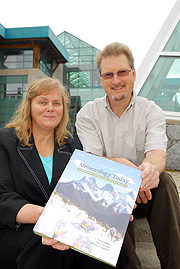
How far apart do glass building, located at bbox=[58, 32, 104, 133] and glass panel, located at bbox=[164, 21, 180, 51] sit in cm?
1060

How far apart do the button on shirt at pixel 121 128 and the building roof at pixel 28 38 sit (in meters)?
18.6

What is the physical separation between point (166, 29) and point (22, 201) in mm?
5639

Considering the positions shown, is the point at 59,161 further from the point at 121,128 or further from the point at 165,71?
the point at 165,71

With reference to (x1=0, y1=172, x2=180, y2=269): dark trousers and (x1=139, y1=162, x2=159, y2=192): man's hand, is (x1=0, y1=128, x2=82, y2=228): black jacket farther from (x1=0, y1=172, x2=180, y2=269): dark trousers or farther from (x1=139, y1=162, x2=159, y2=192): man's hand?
(x1=139, y1=162, x2=159, y2=192): man's hand

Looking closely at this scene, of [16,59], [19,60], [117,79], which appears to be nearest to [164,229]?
[117,79]

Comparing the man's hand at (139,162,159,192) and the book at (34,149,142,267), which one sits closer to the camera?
the book at (34,149,142,267)

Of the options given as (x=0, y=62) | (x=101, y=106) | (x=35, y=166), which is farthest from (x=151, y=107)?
(x=0, y=62)

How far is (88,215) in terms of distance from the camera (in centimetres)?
110

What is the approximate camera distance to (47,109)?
1.69 metres

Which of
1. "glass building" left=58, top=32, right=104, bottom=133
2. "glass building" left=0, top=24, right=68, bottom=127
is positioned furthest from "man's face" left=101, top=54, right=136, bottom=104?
"glass building" left=0, top=24, right=68, bottom=127

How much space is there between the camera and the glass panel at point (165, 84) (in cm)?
528

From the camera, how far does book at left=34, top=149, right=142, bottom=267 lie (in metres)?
1.02

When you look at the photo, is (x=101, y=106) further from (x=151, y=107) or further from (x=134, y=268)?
(x=134, y=268)

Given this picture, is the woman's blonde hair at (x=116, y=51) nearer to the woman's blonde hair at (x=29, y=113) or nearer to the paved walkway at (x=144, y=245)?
the woman's blonde hair at (x=29, y=113)
